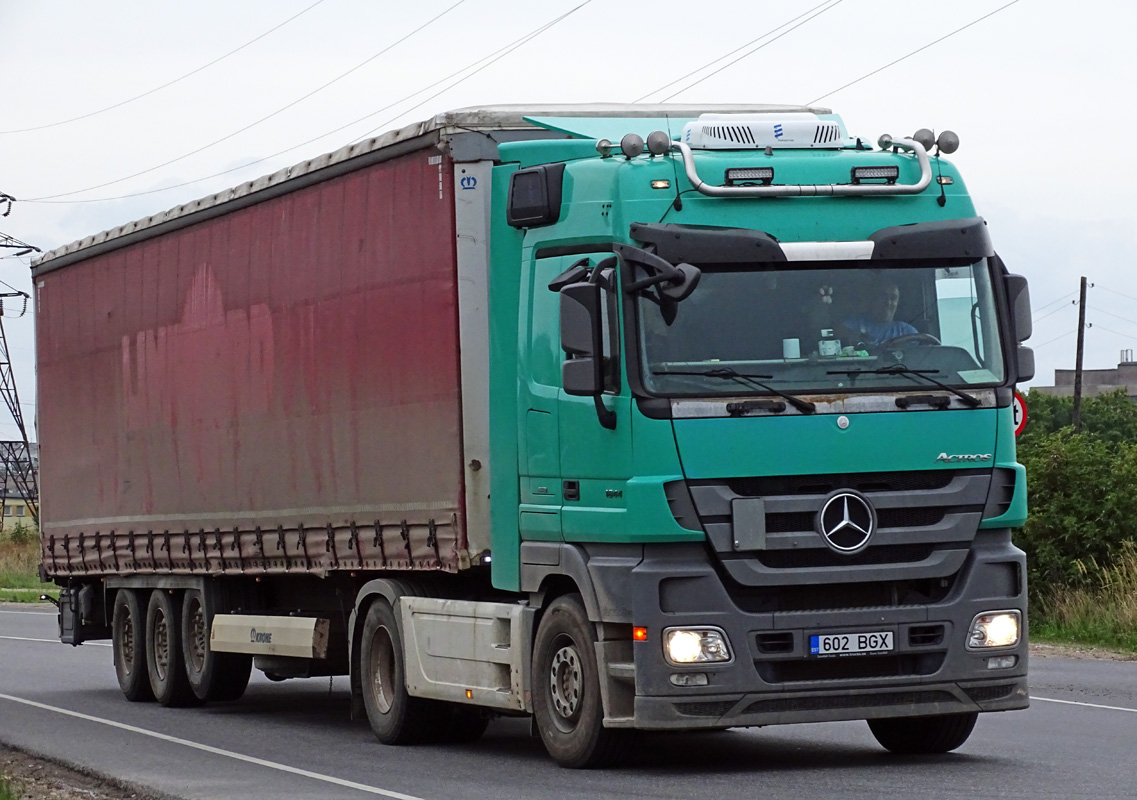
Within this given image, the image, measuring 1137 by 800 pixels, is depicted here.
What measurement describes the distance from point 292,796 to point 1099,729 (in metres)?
5.76

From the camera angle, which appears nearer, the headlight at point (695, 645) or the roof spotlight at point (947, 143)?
the headlight at point (695, 645)

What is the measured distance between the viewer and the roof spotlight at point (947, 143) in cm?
1180

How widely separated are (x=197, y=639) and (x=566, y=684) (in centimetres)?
694

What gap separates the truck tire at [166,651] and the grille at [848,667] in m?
8.35

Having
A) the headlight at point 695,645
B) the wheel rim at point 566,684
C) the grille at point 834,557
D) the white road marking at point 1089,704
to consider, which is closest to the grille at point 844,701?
the headlight at point 695,645

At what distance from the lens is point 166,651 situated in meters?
18.5

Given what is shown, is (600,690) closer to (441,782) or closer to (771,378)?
(441,782)

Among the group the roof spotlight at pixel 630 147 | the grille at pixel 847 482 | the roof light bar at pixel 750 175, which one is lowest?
the grille at pixel 847 482

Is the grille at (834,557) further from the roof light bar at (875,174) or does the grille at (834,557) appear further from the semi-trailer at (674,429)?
the roof light bar at (875,174)

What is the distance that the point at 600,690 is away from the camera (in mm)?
11180

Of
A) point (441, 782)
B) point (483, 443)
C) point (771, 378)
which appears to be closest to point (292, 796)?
point (441, 782)

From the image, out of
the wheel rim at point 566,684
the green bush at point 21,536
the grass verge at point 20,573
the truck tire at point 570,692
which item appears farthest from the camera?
the green bush at point 21,536

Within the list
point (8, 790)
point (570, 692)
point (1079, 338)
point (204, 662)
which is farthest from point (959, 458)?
point (1079, 338)

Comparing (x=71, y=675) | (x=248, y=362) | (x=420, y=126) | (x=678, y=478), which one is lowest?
(x=71, y=675)
